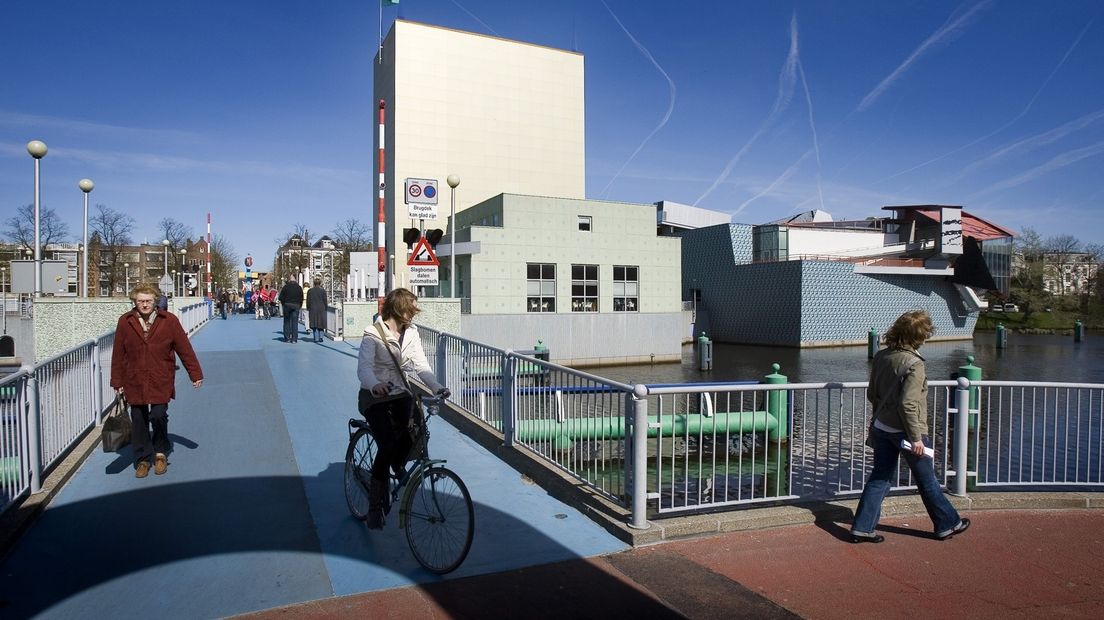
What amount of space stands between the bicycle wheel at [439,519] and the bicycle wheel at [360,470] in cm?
61

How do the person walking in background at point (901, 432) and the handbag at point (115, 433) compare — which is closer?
the person walking in background at point (901, 432)

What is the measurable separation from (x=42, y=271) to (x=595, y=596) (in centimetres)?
1646

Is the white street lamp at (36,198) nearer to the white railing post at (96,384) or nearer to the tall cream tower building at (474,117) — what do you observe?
the white railing post at (96,384)

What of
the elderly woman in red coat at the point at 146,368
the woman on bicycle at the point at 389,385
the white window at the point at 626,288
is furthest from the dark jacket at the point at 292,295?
the white window at the point at 626,288

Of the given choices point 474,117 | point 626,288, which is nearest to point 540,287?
point 626,288

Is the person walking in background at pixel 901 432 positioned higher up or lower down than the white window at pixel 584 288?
lower down

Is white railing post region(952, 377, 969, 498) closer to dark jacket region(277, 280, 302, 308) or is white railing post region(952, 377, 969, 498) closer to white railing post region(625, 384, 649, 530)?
white railing post region(625, 384, 649, 530)

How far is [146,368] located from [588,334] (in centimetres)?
2860

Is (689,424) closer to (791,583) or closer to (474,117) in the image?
(791,583)

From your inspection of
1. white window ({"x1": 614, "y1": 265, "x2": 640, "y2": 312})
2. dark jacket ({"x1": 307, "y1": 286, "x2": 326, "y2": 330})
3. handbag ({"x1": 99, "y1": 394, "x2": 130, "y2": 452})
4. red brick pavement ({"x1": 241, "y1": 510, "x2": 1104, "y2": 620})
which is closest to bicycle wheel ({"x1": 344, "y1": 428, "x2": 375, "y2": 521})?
red brick pavement ({"x1": 241, "y1": 510, "x2": 1104, "y2": 620})

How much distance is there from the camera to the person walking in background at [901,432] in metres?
4.81

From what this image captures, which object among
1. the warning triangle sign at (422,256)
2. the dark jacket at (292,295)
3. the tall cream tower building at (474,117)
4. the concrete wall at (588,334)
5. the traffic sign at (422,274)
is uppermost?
the tall cream tower building at (474,117)

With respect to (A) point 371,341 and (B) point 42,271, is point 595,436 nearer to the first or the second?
(A) point 371,341

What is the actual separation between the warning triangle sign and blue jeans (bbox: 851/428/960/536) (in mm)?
9689
